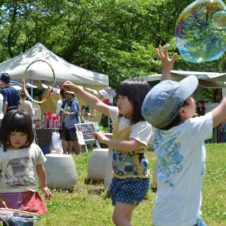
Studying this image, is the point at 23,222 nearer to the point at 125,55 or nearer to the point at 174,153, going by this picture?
the point at 174,153

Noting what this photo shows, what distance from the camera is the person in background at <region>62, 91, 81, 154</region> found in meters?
12.7

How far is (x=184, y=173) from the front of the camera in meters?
3.08

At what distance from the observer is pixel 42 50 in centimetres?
1580

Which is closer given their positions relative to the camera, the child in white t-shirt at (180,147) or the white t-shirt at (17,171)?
the child in white t-shirt at (180,147)

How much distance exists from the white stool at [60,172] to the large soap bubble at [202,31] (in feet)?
11.1

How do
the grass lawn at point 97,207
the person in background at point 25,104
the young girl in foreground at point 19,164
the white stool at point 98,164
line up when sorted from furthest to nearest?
the person in background at point 25,104 < the white stool at point 98,164 < the grass lawn at point 97,207 < the young girl in foreground at point 19,164

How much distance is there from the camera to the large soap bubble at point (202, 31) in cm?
498

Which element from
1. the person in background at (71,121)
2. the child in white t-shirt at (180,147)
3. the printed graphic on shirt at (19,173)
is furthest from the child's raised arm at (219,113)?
the person in background at (71,121)

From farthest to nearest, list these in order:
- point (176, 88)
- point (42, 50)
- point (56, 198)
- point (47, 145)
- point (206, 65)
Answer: point (206, 65) → point (42, 50) → point (47, 145) → point (56, 198) → point (176, 88)

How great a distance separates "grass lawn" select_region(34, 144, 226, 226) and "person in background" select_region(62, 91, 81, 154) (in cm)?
355

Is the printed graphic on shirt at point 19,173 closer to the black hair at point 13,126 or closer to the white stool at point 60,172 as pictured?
the black hair at point 13,126

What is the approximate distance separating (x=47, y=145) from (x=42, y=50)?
434 cm

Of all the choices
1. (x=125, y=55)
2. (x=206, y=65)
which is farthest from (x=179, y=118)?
(x=206, y=65)

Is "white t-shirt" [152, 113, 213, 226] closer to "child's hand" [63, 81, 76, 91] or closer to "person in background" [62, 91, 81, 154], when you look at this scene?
"child's hand" [63, 81, 76, 91]
